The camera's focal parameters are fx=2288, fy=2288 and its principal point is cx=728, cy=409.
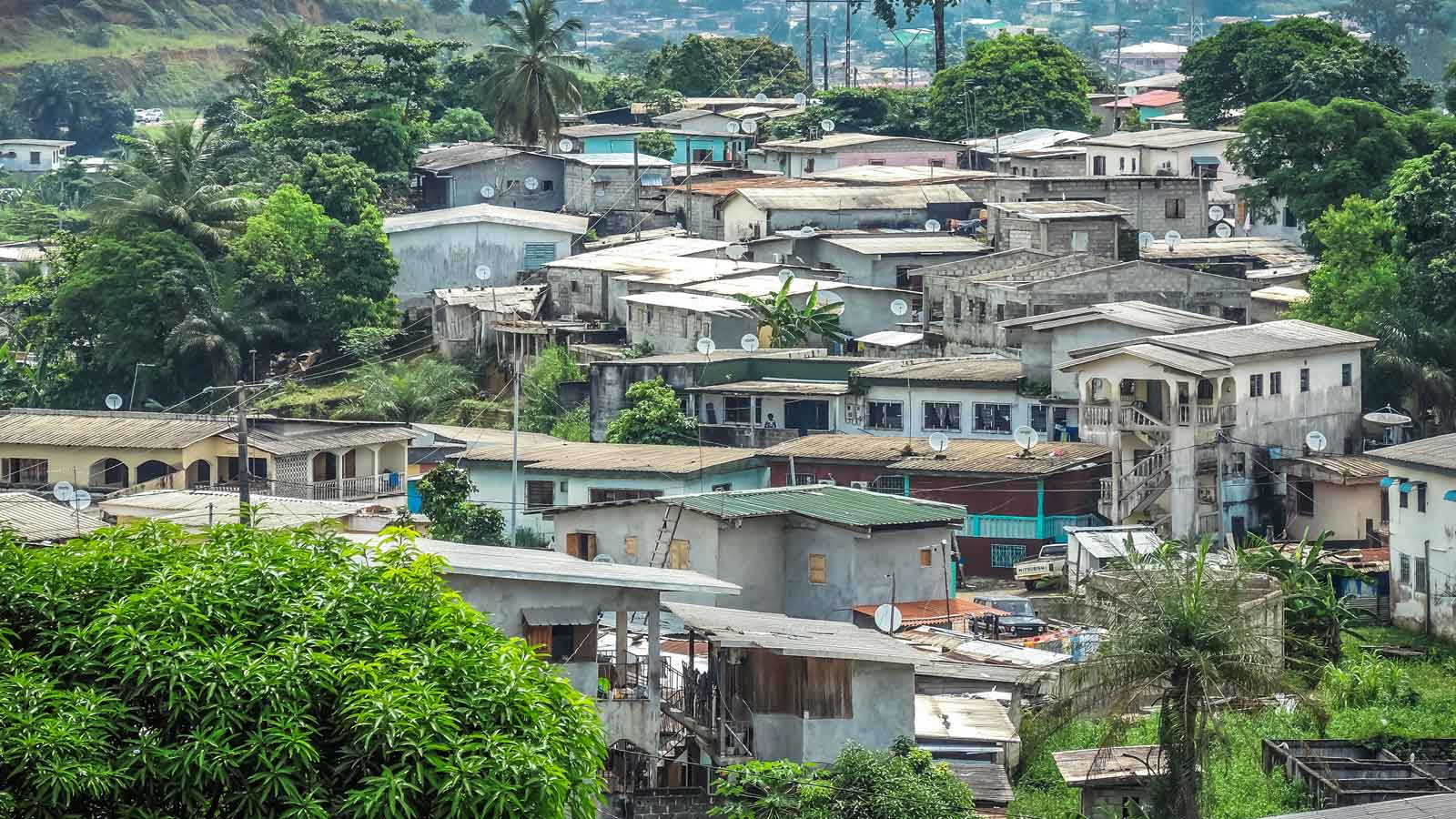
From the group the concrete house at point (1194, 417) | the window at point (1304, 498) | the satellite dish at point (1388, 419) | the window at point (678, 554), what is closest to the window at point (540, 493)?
the window at point (678, 554)

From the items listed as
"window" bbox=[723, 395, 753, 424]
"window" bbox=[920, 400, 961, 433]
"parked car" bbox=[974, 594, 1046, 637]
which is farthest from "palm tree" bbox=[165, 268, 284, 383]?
"parked car" bbox=[974, 594, 1046, 637]

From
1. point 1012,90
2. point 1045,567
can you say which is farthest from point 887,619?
point 1012,90

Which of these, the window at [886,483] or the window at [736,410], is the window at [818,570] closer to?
the window at [886,483]

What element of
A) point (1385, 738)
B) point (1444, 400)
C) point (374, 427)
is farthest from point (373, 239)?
point (1385, 738)

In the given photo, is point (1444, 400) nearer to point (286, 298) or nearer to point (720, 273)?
point (720, 273)

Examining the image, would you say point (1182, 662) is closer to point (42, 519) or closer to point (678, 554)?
point (678, 554)

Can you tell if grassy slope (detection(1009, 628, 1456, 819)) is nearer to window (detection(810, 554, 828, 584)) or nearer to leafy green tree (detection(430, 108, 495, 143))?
window (detection(810, 554, 828, 584))
